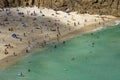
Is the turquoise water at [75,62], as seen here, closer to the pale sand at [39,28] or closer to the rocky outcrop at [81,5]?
the pale sand at [39,28]

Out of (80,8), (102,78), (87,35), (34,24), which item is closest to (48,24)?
(34,24)

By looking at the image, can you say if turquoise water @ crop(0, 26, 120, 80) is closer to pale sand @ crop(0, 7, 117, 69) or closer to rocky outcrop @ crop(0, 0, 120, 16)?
pale sand @ crop(0, 7, 117, 69)

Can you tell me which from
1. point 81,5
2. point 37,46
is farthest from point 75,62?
point 81,5

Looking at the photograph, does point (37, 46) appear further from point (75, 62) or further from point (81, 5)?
point (81, 5)

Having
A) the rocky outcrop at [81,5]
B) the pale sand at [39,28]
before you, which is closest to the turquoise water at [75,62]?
the pale sand at [39,28]

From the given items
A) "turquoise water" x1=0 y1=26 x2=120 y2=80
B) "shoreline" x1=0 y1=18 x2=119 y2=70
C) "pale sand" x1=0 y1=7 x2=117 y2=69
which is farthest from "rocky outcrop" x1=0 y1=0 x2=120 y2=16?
"turquoise water" x1=0 y1=26 x2=120 y2=80
